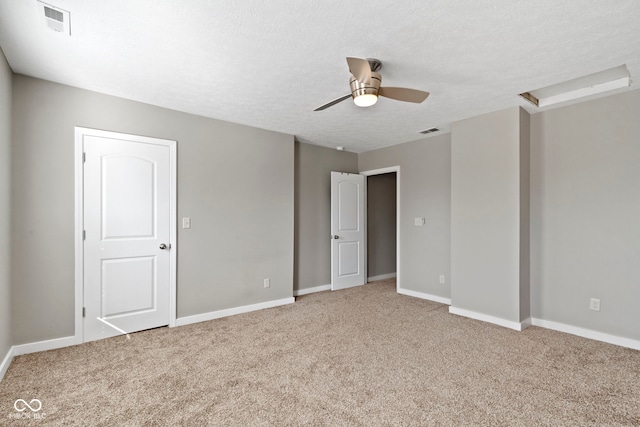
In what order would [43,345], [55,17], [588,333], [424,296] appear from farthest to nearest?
[424,296], [588,333], [43,345], [55,17]

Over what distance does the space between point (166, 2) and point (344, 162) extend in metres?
4.01

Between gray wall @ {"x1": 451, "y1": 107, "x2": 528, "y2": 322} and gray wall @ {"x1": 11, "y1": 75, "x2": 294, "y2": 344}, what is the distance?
2.28 metres

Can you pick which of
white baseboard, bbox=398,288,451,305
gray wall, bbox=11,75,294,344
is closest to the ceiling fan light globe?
gray wall, bbox=11,75,294,344

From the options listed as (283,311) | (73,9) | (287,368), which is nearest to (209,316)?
(283,311)

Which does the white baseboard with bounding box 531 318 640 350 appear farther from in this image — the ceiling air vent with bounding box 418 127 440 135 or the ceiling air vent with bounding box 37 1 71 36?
the ceiling air vent with bounding box 37 1 71 36

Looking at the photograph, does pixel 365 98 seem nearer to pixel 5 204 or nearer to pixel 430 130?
pixel 430 130

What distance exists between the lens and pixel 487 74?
263cm

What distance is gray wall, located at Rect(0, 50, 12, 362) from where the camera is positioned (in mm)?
2363

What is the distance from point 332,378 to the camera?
7.70 feet

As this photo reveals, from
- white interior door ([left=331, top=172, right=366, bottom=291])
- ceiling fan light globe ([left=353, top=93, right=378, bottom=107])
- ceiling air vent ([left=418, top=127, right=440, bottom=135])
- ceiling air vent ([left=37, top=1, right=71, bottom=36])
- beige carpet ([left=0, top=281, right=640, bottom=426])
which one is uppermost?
ceiling air vent ([left=37, top=1, right=71, bottom=36])

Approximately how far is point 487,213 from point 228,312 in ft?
11.1

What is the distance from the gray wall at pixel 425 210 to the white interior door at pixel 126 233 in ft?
11.2

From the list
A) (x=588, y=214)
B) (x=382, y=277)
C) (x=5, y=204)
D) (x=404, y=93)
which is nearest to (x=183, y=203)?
(x=5, y=204)

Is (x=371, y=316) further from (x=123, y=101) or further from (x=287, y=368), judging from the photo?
(x=123, y=101)
